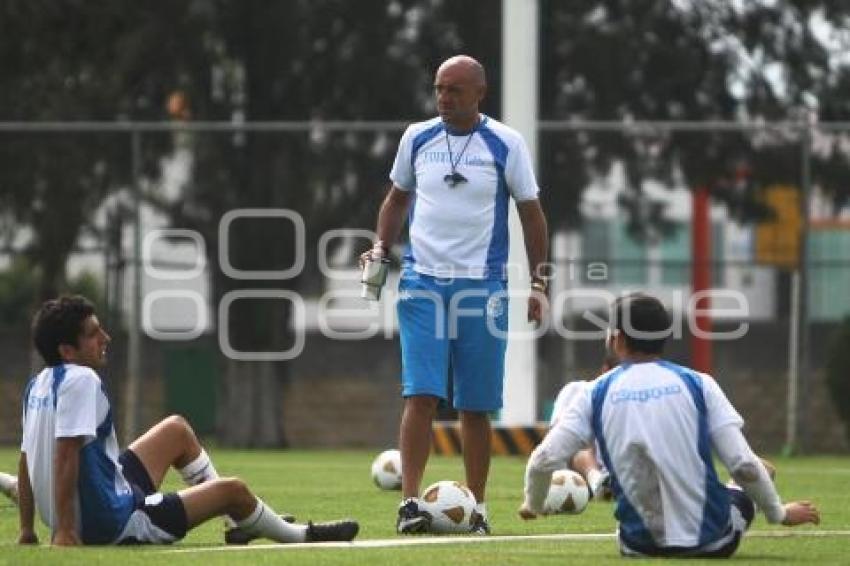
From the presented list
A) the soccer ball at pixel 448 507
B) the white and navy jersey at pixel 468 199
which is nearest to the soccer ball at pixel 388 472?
the white and navy jersey at pixel 468 199

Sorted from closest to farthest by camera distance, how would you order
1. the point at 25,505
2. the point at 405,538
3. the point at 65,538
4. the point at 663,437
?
1. the point at 663,437
2. the point at 65,538
3. the point at 25,505
4. the point at 405,538

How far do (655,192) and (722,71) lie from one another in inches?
60.1

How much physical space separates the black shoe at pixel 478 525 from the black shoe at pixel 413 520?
0.64 ft

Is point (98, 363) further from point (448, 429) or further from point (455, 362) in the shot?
point (448, 429)

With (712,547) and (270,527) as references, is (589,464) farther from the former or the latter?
(712,547)

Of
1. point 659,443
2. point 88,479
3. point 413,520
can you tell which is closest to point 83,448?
point 88,479

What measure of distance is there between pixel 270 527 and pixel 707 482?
1669 mm

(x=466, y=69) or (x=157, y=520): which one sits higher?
(x=466, y=69)

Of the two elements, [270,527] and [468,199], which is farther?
[468,199]

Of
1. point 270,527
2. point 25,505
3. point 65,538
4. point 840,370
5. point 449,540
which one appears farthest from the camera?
point 840,370

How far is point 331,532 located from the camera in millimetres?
8711

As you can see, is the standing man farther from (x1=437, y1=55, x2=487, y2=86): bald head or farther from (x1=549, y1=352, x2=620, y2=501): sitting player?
(x1=549, y1=352, x2=620, y2=501): sitting player

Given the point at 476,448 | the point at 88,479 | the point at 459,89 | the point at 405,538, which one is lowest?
the point at 405,538

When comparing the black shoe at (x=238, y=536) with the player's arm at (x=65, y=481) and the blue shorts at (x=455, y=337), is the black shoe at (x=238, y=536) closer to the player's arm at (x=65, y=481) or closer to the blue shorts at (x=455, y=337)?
the player's arm at (x=65, y=481)
